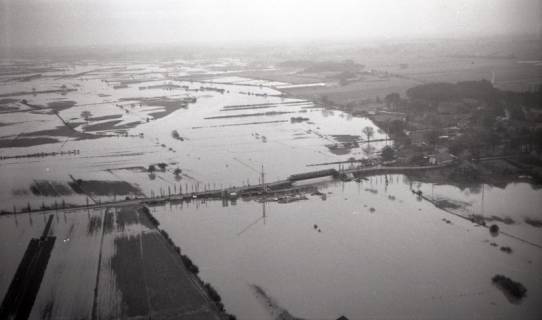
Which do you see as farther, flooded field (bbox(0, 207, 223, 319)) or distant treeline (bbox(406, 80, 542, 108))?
distant treeline (bbox(406, 80, 542, 108))

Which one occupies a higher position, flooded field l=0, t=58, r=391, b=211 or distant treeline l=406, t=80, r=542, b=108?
distant treeline l=406, t=80, r=542, b=108

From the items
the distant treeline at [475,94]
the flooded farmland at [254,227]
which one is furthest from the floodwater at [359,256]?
the distant treeline at [475,94]

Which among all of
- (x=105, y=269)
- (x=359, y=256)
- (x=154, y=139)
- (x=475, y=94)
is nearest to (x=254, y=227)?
(x=359, y=256)

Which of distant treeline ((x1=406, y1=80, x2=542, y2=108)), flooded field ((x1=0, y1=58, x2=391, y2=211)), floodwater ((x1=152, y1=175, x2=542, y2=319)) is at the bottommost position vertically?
floodwater ((x1=152, y1=175, x2=542, y2=319))

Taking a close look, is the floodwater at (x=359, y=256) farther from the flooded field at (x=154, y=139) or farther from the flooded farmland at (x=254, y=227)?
the flooded field at (x=154, y=139)

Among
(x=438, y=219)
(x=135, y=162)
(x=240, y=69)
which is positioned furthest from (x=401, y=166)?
(x=240, y=69)

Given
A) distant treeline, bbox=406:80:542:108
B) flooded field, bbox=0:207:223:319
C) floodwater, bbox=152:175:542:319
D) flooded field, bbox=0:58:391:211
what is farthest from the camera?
distant treeline, bbox=406:80:542:108

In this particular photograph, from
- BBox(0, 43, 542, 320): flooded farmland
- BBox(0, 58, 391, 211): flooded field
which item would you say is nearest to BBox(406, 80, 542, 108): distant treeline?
BBox(0, 58, 391, 211): flooded field

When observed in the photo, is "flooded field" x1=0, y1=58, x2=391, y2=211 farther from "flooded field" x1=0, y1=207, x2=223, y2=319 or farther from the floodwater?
the floodwater

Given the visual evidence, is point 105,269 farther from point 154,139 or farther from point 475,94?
point 475,94
